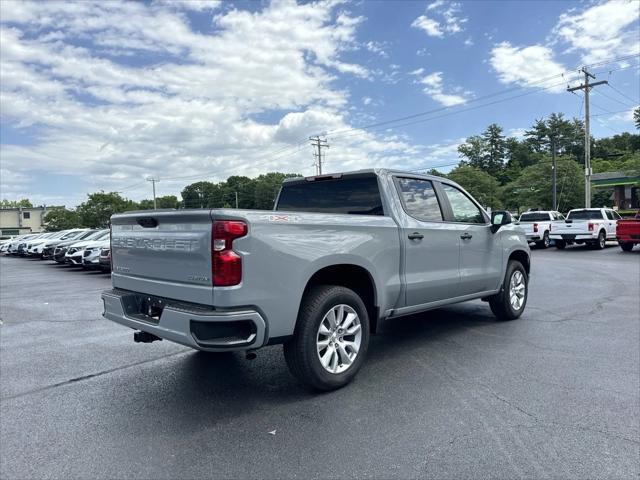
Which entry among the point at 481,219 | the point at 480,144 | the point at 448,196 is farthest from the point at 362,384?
the point at 480,144

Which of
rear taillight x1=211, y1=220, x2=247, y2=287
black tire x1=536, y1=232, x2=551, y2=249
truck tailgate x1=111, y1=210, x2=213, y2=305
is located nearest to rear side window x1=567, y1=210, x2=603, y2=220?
black tire x1=536, y1=232, x2=551, y2=249

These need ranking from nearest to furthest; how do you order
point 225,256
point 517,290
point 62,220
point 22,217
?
point 225,256 < point 517,290 < point 62,220 < point 22,217

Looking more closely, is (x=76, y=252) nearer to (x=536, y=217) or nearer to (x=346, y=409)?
(x=346, y=409)

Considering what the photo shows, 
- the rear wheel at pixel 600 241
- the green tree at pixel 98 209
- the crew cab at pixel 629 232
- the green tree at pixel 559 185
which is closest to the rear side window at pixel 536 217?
the rear wheel at pixel 600 241

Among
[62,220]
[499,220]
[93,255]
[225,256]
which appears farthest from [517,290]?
[62,220]

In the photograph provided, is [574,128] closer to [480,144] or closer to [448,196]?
[480,144]

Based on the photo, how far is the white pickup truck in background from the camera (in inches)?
840

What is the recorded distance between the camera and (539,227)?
21.3 meters

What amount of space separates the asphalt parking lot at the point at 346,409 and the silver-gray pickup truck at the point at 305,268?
20.5 inches

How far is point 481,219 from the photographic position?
598 centimetres

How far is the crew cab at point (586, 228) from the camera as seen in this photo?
64.1 feet

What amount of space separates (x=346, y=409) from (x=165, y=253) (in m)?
1.87

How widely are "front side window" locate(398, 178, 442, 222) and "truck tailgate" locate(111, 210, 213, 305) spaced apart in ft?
7.49

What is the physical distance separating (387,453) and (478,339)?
117 inches
